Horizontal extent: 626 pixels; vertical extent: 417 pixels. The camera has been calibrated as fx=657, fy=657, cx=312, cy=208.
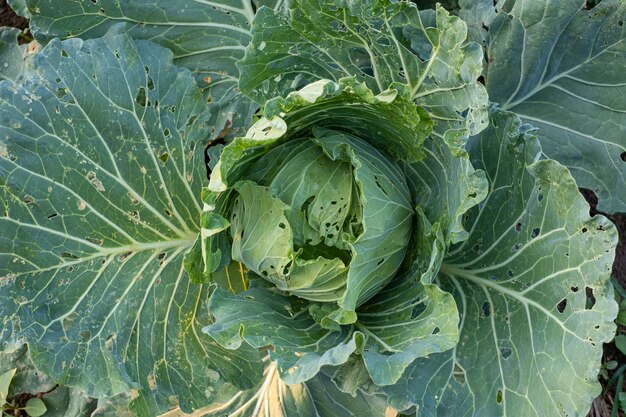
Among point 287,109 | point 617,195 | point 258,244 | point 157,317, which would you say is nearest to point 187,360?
point 157,317

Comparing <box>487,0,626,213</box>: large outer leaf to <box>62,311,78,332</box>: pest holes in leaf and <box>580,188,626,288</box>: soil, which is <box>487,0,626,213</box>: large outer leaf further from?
<box>62,311,78,332</box>: pest holes in leaf

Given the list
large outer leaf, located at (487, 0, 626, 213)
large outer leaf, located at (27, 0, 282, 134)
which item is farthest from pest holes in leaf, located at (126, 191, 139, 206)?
large outer leaf, located at (487, 0, 626, 213)

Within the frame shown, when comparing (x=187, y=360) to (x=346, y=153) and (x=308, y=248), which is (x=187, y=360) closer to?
(x=308, y=248)

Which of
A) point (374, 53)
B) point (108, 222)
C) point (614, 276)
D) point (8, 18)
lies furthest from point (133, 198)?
point (614, 276)

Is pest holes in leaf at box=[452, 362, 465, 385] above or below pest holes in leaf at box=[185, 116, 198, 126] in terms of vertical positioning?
below

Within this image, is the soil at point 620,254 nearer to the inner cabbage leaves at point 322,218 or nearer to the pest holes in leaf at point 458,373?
the pest holes in leaf at point 458,373

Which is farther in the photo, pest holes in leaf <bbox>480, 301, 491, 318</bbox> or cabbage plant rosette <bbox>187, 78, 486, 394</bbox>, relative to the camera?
pest holes in leaf <bbox>480, 301, 491, 318</bbox>

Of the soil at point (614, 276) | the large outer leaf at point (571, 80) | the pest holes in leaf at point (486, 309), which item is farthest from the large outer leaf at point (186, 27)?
the soil at point (614, 276)
